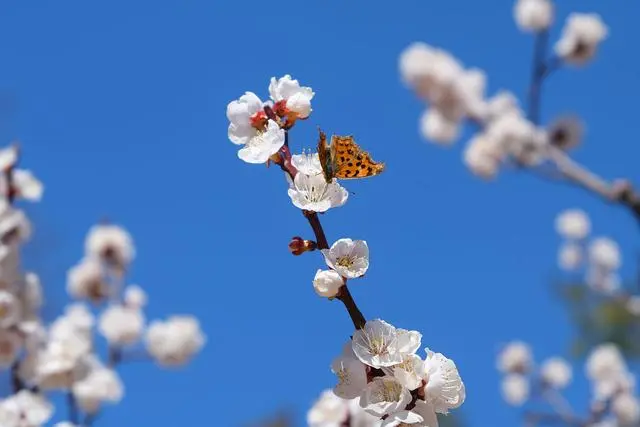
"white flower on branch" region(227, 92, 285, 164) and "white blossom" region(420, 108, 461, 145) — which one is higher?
"white blossom" region(420, 108, 461, 145)

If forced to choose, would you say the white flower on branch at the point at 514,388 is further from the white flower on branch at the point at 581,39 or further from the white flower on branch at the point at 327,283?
the white flower on branch at the point at 327,283

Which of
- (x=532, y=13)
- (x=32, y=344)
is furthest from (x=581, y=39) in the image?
(x=32, y=344)

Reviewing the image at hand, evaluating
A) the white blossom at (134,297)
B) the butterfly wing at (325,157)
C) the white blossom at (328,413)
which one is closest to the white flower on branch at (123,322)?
the white blossom at (134,297)

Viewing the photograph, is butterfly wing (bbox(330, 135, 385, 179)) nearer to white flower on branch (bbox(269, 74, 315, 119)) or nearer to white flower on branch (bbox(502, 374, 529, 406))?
white flower on branch (bbox(269, 74, 315, 119))

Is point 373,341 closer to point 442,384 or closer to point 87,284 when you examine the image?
point 442,384

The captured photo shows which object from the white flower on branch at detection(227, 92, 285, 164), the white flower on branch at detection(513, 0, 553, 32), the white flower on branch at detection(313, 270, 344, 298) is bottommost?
the white flower on branch at detection(313, 270, 344, 298)

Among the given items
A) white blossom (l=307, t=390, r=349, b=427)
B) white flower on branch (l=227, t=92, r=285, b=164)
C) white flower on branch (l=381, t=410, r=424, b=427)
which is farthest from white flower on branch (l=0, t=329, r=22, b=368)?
white flower on branch (l=381, t=410, r=424, b=427)

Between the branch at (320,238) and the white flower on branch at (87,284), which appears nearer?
the branch at (320,238)
